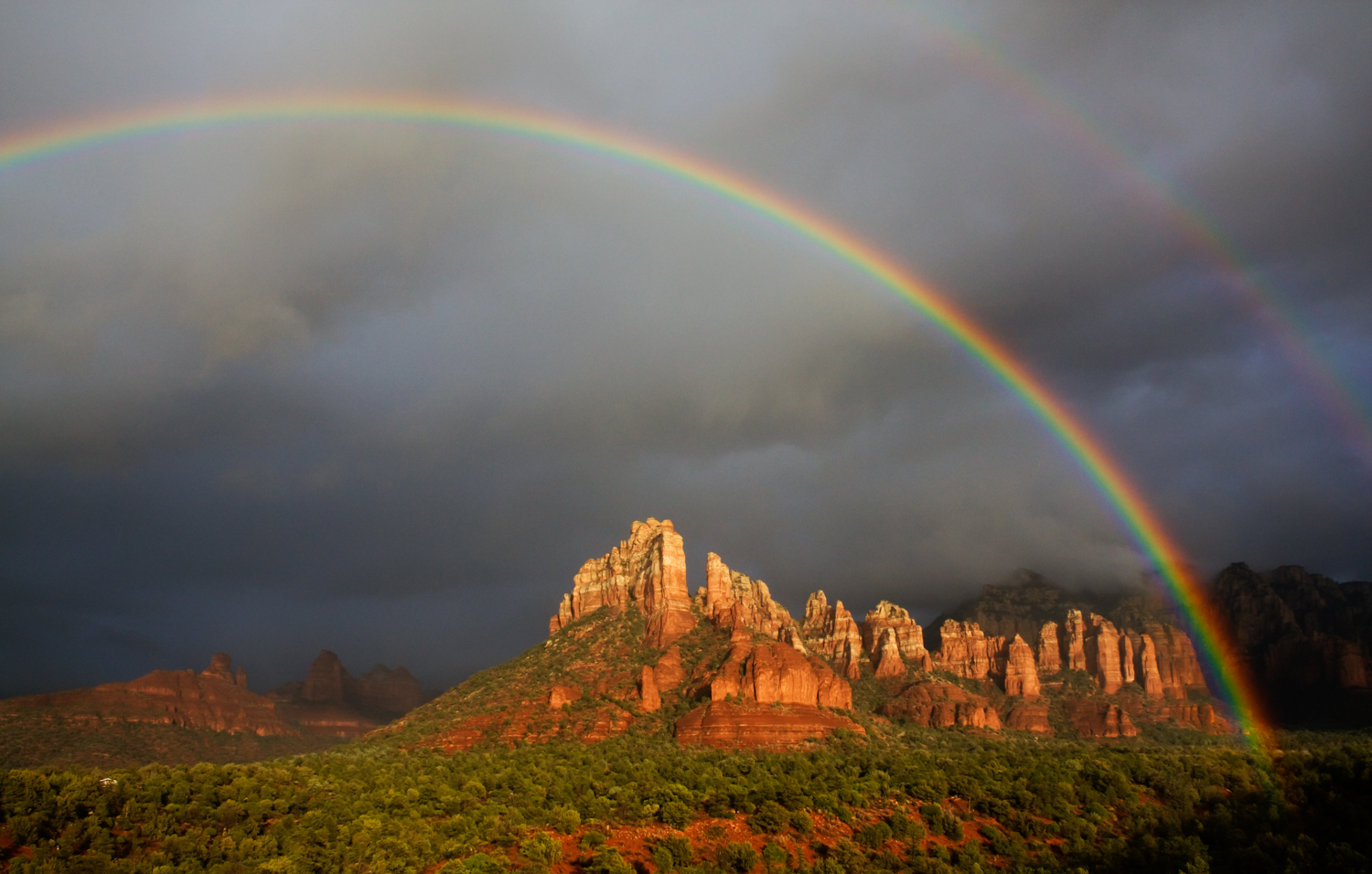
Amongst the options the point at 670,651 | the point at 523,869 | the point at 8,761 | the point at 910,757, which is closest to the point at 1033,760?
the point at 910,757

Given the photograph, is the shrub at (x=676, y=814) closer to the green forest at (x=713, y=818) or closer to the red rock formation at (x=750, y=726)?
the green forest at (x=713, y=818)

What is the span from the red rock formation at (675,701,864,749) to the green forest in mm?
35043

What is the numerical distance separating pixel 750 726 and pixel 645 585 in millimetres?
50860

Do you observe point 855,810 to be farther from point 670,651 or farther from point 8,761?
point 8,761

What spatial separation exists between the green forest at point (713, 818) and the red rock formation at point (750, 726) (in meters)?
35.0

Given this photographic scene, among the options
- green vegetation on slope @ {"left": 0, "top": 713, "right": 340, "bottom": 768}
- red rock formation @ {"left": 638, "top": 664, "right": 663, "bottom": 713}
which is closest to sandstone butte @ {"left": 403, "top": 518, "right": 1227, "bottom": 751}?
red rock formation @ {"left": 638, "top": 664, "right": 663, "bottom": 713}

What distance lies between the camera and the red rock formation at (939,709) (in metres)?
178

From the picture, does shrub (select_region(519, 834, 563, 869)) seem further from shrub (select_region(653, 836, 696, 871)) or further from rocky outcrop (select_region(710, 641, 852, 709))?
rocky outcrop (select_region(710, 641, 852, 709))

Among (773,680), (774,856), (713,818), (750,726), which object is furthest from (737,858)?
(773,680)

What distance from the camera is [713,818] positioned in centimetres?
7194

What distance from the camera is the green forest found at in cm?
5944

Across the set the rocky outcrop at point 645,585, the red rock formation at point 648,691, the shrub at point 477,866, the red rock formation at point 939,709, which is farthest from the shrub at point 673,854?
the red rock formation at point 939,709

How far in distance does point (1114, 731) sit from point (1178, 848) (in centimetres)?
14530

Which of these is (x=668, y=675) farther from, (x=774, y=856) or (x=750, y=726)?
(x=774, y=856)
